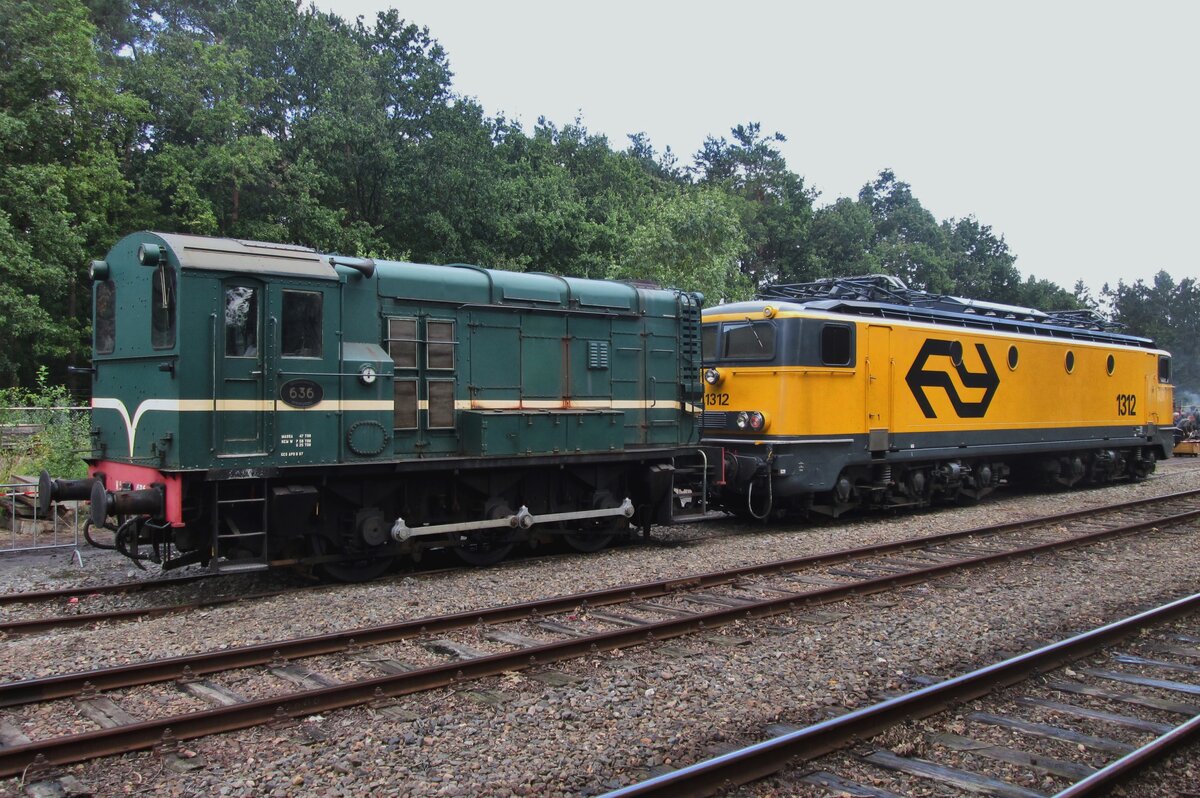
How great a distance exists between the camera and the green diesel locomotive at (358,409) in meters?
8.19

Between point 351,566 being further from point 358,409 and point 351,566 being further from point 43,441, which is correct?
point 43,441

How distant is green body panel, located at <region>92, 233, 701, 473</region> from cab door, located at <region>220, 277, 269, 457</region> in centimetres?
1

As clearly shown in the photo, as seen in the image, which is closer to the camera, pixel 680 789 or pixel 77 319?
pixel 680 789

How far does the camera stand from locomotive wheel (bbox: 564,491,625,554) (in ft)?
36.8

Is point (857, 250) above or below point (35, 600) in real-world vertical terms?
above

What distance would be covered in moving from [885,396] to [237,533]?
9.74 meters

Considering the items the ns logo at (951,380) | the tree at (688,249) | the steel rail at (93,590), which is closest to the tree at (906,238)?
the tree at (688,249)

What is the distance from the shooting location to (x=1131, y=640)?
24.1 feet

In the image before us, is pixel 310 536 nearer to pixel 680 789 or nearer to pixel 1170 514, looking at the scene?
pixel 680 789

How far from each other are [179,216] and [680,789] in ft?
94.4

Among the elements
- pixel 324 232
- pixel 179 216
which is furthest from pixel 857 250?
pixel 179 216

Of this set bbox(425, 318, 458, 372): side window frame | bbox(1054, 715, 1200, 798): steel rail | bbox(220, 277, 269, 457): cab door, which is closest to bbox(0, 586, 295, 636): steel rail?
bbox(220, 277, 269, 457): cab door

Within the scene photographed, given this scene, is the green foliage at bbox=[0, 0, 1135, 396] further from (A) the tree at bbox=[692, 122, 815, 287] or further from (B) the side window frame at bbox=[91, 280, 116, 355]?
(B) the side window frame at bbox=[91, 280, 116, 355]

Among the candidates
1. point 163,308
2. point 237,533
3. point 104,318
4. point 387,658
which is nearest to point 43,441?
point 104,318
